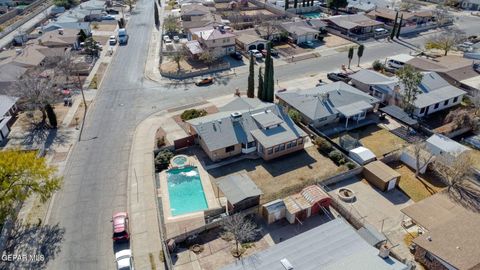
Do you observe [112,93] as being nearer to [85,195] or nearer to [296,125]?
[85,195]

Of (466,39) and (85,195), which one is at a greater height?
(466,39)

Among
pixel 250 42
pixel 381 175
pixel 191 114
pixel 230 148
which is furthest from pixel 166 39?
pixel 381 175

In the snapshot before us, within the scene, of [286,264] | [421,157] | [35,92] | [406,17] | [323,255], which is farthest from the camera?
[406,17]

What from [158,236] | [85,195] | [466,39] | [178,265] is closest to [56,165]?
[85,195]

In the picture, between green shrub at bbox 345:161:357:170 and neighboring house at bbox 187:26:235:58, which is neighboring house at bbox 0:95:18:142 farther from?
green shrub at bbox 345:161:357:170

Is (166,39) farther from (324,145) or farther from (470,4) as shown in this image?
(470,4)

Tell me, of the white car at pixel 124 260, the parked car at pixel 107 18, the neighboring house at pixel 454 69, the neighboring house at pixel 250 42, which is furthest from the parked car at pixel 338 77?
the parked car at pixel 107 18

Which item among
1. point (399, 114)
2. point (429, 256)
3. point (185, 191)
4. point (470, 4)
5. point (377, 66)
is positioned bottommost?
point (185, 191)
